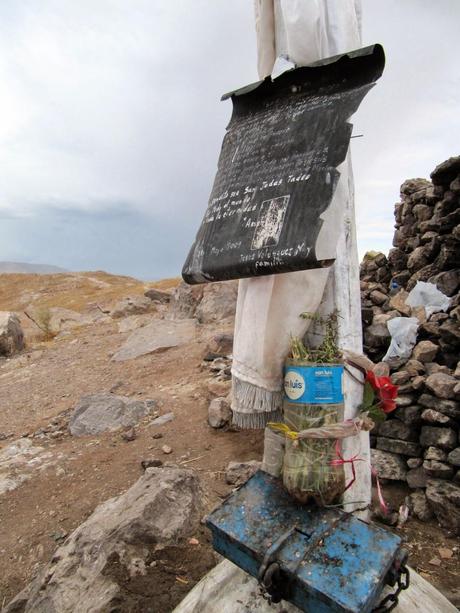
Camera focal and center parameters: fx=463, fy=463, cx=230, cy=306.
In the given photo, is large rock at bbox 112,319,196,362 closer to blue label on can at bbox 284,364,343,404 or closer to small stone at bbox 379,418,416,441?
small stone at bbox 379,418,416,441

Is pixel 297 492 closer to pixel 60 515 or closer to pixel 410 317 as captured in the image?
pixel 60 515

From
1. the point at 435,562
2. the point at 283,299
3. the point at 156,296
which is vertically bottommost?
the point at 435,562

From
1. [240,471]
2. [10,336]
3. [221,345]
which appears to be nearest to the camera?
[240,471]

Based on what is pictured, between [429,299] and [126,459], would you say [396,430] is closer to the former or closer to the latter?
[429,299]

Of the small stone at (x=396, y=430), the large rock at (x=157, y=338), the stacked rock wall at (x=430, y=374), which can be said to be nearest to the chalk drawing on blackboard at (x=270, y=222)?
the stacked rock wall at (x=430, y=374)

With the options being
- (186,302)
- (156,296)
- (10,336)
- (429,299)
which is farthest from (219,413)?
(156,296)

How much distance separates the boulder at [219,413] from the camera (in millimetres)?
4875

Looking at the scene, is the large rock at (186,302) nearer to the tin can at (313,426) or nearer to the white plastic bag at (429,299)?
the white plastic bag at (429,299)

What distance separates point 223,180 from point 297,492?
5.22 feet

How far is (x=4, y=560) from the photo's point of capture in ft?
11.3

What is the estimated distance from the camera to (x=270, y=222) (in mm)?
2102

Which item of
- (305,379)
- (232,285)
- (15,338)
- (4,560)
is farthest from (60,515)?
(15,338)

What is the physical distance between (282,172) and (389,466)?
2941mm

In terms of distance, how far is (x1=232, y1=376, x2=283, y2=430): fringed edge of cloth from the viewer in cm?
231
